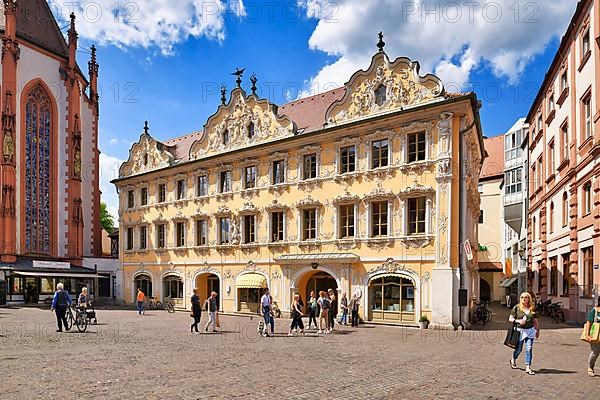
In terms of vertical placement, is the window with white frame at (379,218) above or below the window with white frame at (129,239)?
above

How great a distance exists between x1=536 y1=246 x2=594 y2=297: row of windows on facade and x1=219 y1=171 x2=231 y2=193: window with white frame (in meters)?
18.9

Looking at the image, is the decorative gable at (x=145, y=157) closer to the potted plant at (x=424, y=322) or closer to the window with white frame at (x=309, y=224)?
the window with white frame at (x=309, y=224)

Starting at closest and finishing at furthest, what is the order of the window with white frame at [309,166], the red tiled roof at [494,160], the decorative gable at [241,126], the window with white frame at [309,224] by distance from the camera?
1. the window with white frame at [309,224]
2. the window with white frame at [309,166]
3. the decorative gable at [241,126]
4. the red tiled roof at [494,160]

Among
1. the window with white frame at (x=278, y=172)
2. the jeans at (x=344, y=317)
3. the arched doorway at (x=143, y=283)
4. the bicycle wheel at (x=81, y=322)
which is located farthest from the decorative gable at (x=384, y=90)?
the arched doorway at (x=143, y=283)

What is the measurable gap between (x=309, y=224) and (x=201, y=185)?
9366mm

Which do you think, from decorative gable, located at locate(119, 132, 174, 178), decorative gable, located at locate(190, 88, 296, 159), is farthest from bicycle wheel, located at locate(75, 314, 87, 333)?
decorative gable, located at locate(119, 132, 174, 178)

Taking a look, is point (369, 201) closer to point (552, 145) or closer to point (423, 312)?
point (423, 312)

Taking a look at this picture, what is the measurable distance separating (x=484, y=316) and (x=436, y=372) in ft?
51.8

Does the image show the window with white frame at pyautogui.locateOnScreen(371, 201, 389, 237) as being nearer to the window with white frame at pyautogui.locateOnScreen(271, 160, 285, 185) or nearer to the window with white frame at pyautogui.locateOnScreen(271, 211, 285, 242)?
the window with white frame at pyautogui.locateOnScreen(271, 211, 285, 242)

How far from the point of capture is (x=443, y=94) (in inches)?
973

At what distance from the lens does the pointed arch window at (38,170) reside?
4753cm

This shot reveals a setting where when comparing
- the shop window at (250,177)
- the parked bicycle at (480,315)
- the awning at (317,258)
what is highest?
the shop window at (250,177)

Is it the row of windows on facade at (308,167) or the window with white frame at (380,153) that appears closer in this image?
the row of windows on facade at (308,167)

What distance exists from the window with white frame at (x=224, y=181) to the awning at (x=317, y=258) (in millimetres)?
6114
